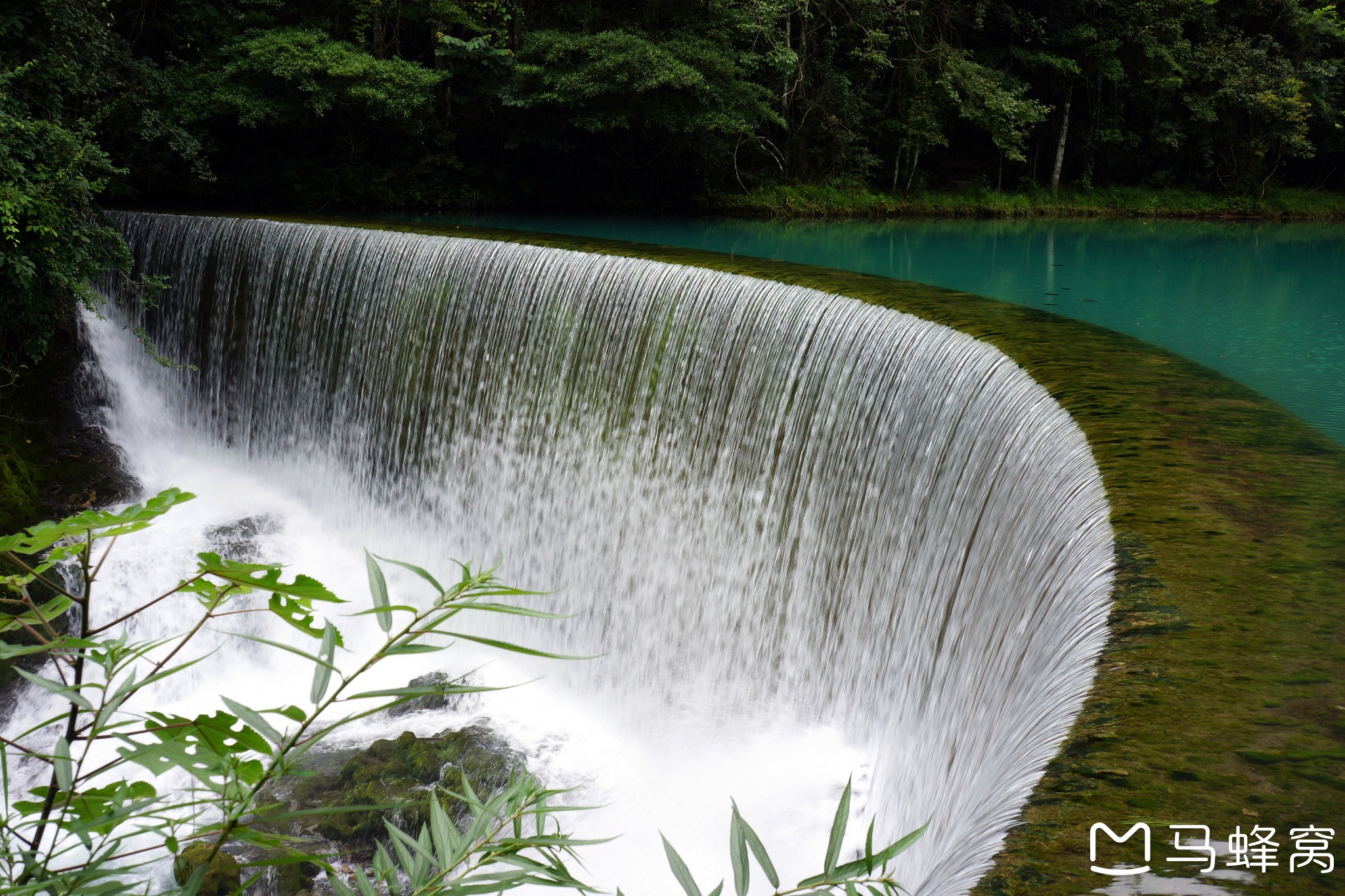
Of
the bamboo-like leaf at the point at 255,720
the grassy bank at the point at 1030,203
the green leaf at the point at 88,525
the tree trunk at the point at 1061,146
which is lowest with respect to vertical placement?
the bamboo-like leaf at the point at 255,720

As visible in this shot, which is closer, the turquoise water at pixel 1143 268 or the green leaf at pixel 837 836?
the green leaf at pixel 837 836

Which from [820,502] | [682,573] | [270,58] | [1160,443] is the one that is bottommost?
[682,573]

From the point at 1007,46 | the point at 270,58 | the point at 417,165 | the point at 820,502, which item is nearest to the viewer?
the point at 820,502

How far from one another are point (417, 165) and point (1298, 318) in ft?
37.3

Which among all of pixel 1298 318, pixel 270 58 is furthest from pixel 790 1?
pixel 1298 318

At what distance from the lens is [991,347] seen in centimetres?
499

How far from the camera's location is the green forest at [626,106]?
870 centimetres

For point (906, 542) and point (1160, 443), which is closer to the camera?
point (1160, 443)

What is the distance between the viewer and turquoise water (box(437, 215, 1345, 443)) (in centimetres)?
726

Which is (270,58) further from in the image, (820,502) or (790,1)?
(820,502)

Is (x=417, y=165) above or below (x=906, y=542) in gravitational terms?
above

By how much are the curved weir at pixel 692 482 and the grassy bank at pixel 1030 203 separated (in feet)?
29.0

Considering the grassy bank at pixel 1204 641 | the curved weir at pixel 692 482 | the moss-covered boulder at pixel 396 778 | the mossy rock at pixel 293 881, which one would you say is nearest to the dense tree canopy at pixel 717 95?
the curved weir at pixel 692 482

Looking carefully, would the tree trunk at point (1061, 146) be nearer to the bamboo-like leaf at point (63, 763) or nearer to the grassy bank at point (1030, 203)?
the grassy bank at point (1030, 203)
